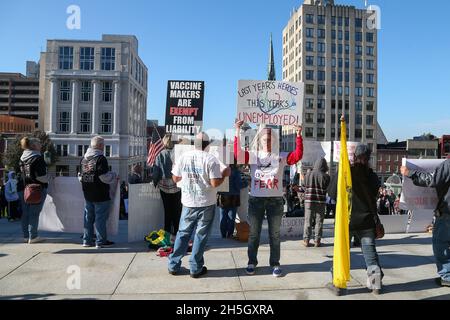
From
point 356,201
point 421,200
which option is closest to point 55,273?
point 356,201

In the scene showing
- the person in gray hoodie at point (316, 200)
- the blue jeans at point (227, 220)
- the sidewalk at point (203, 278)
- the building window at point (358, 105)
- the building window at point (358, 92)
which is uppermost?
the building window at point (358, 92)

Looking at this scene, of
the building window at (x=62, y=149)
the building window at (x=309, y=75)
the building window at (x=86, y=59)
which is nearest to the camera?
the building window at (x=62, y=149)

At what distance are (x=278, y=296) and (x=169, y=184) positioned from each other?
2.98 meters

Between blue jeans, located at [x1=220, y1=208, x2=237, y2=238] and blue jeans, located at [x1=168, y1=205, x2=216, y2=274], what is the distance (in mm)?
2514

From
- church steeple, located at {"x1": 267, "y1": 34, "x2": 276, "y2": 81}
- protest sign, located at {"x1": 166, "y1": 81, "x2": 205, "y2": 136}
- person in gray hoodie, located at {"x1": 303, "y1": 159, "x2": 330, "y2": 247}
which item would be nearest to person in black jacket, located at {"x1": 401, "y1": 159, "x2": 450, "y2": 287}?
person in gray hoodie, located at {"x1": 303, "y1": 159, "x2": 330, "y2": 247}

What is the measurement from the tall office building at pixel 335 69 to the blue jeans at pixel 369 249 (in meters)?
92.0

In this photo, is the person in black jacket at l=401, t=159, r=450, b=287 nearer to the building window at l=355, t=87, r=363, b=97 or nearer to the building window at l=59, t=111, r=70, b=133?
the building window at l=59, t=111, r=70, b=133

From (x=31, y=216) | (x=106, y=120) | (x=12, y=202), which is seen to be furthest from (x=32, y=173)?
(x=106, y=120)

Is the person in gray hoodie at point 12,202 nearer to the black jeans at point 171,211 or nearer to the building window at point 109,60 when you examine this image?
the black jeans at point 171,211

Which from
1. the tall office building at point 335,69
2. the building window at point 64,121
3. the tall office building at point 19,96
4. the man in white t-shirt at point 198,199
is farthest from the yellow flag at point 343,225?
the tall office building at point 19,96

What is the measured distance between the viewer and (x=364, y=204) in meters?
4.71

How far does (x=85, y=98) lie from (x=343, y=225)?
256 ft

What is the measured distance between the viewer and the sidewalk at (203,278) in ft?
14.3

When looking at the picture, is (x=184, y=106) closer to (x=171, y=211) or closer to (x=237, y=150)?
(x=171, y=211)
